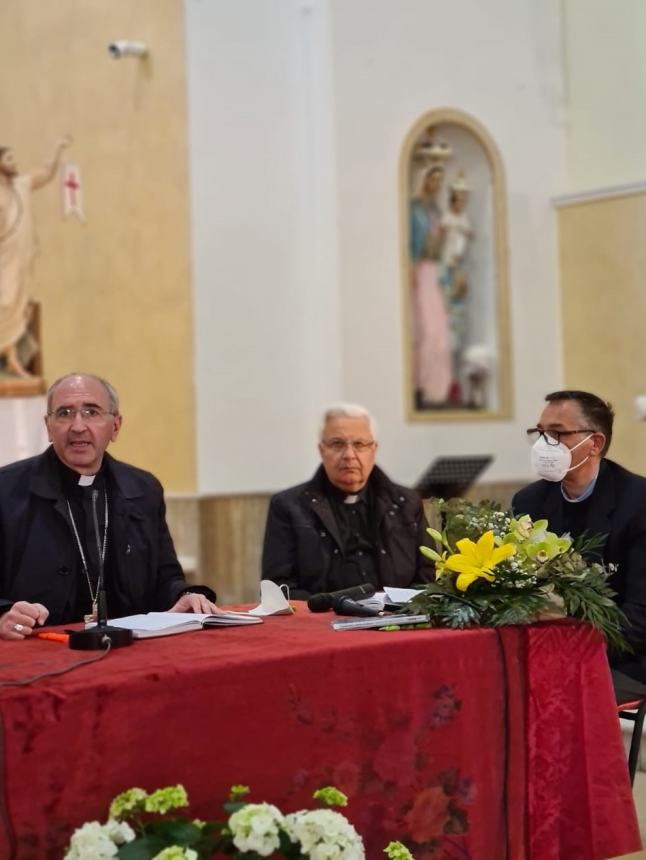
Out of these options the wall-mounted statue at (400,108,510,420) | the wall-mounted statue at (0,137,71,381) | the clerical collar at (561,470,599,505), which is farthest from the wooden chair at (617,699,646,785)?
the wall-mounted statue at (400,108,510,420)

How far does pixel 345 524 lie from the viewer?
19.7ft

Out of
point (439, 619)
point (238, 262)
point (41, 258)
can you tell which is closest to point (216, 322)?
point (238, 262)

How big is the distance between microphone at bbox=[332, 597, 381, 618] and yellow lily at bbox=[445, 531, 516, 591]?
27cm

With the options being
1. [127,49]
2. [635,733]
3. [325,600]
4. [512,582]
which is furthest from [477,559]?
[127,49]

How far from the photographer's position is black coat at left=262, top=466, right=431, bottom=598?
584cm

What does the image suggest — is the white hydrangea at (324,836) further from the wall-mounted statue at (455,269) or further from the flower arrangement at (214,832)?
the wall-mounted statue at (455,269)

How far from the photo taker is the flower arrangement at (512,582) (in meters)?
4.21

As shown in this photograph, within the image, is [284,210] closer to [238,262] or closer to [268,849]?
[238,262]

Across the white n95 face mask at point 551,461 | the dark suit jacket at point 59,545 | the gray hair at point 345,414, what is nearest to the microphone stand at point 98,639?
the dark suit jacket at point 59,545

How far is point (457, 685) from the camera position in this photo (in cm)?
405

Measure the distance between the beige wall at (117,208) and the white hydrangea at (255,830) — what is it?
799cm

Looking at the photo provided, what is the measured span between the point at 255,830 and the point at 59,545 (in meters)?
1.74

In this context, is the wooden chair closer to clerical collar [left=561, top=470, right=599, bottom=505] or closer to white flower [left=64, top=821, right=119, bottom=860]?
clerical collar [left=561, top=470, right=599, bottom=505]

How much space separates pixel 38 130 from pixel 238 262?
181cm
